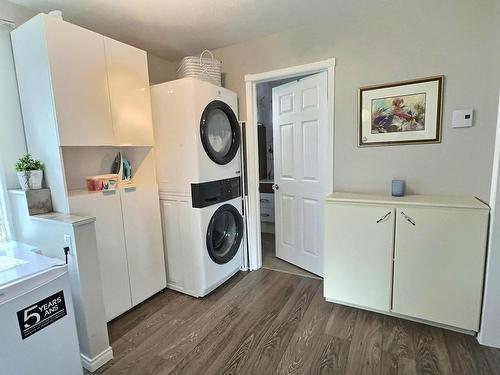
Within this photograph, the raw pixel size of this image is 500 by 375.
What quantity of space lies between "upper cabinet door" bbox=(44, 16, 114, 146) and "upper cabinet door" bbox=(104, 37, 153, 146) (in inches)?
2.4

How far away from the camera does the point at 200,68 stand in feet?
7.34

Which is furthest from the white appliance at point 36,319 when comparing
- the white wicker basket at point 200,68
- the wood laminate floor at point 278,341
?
the white wicker basket at point 200,68

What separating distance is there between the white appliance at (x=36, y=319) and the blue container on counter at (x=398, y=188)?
217 cm

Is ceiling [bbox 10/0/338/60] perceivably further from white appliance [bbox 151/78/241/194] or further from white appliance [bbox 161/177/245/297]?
white appliance [bbox 161/177/245/297]

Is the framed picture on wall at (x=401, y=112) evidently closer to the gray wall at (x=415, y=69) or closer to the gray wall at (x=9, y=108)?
the gray wall at (x=415, y=69)

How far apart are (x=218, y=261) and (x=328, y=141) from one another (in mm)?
1465

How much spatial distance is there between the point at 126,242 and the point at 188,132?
974 mm

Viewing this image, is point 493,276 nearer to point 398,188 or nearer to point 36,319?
point 398,188

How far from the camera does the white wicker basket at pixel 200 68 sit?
2199 mm

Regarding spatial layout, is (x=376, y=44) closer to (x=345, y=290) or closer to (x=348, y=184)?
(x=348, y=184)

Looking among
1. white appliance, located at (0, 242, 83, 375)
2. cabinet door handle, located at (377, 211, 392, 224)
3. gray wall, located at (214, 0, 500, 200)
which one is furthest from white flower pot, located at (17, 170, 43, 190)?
cabinet door handle, located at (377, 211, 392, 224)

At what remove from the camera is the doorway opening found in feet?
9.62

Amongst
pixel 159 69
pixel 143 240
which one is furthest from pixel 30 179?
pixel 159 69

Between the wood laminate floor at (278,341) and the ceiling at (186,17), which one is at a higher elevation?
the ceiling at (186,17)
